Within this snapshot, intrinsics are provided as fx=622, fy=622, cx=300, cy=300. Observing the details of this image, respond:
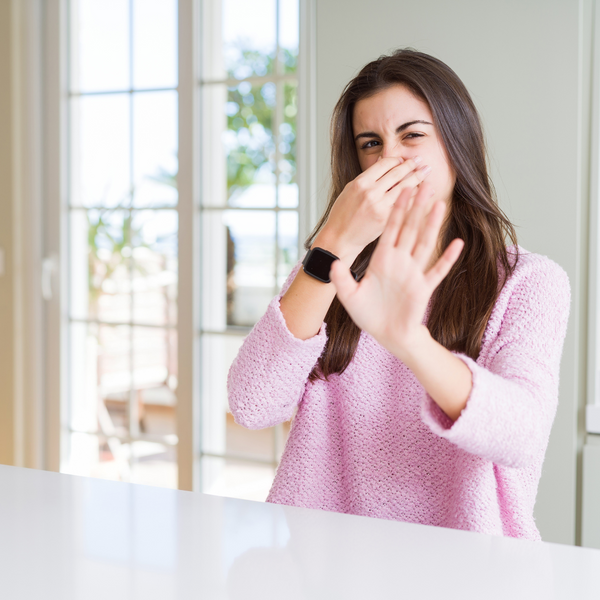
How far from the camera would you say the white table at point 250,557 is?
546 mm

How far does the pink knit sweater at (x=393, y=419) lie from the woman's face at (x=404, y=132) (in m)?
0.22

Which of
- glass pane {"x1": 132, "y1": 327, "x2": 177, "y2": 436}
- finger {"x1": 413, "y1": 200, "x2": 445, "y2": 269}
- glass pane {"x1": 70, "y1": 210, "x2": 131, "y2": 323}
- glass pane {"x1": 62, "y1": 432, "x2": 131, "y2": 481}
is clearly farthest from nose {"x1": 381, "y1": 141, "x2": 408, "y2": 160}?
glass pane {"x1": 62, "y1": 432, "x2": 131, "y2": 481}

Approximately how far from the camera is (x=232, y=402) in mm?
1076

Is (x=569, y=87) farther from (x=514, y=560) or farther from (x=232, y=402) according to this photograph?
(x=514, y=560)

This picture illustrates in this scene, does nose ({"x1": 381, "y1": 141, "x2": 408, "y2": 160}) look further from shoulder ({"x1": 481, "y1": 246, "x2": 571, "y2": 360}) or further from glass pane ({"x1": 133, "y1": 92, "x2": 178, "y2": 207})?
glass pane ({"x1": 133, "y1": 92, "x2": 178, "y2": 207})

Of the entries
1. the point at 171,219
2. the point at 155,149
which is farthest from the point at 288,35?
the point at 171,219

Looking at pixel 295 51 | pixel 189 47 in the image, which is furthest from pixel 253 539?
pixel 189 47

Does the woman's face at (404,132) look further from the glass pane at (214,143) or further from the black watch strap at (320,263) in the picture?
the glass pane at (214,143)

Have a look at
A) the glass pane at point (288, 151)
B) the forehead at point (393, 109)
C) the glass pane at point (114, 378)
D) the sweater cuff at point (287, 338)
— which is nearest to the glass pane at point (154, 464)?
the glass pane at point (114, 378)

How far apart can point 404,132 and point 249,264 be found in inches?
57.3

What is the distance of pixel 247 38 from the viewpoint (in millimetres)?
2365

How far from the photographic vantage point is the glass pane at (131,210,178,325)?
2.54 metres

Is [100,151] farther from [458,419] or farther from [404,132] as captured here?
[458,419]

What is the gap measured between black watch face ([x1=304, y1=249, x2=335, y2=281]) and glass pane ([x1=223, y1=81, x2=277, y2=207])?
4.65 feet
